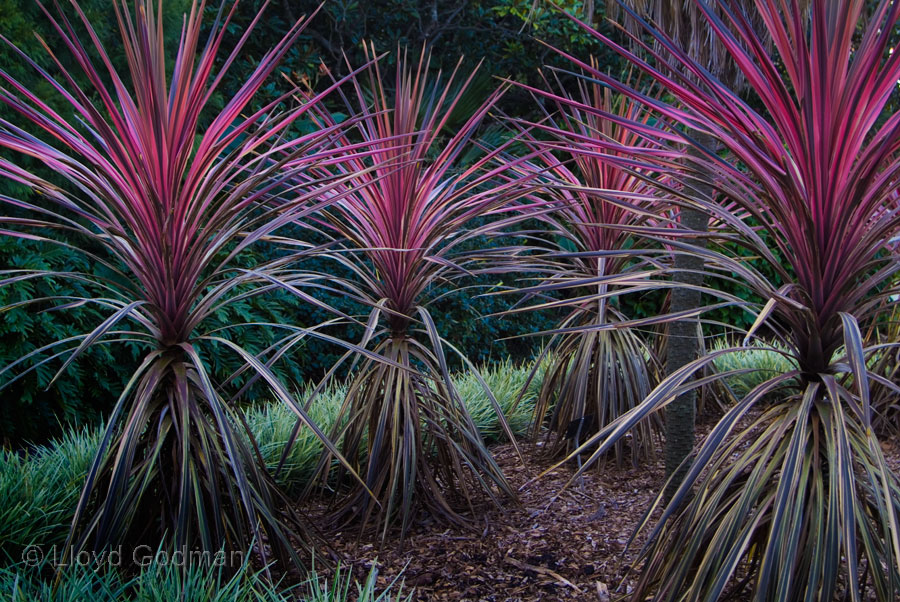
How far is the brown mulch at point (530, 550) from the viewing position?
2229 millimetres

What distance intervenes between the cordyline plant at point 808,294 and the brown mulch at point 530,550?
56 cm

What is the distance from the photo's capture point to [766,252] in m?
1.65

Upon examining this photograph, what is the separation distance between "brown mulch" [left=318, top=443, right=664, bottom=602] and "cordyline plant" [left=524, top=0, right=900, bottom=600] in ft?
1.82

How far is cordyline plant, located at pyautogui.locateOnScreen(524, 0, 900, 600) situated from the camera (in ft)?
4.69

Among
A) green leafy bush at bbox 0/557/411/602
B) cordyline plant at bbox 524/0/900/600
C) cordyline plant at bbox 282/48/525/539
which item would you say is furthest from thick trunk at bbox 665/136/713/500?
green leafy bush at bbox 0/557/411/602

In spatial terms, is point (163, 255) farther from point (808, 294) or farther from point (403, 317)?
point (808, 294)

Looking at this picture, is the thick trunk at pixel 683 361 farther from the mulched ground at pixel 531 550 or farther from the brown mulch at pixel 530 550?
the brown mulch at pixel 530 550

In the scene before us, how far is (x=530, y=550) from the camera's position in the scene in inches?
97.6

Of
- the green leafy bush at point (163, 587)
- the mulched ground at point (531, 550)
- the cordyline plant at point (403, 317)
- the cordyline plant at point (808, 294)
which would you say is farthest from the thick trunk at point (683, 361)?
the green leafy bush at point (163, 587)

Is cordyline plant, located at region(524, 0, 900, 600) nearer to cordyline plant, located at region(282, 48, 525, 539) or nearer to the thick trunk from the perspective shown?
the thick trunk

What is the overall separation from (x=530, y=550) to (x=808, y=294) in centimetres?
137

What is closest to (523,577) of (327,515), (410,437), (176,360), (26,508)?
(410,437)

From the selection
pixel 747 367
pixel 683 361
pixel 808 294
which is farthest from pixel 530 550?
pixel 747 367

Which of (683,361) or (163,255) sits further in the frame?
(683,361)
